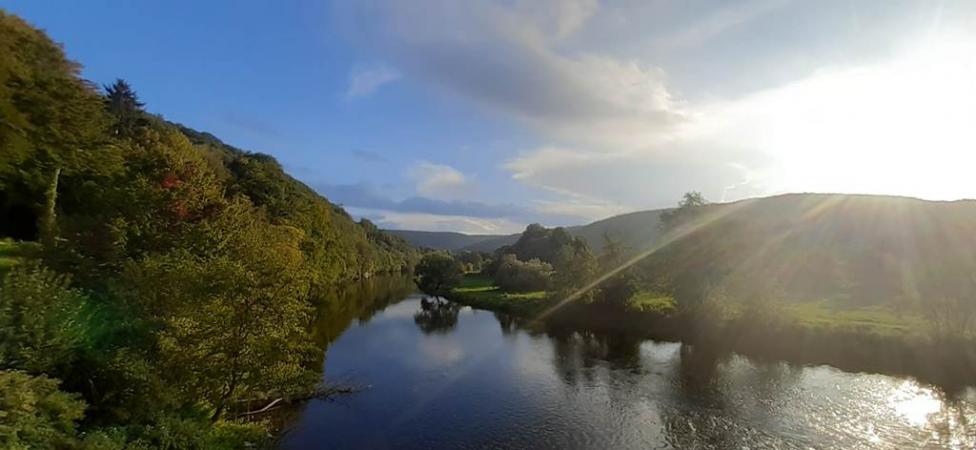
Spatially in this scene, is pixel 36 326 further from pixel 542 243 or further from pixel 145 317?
pixel 542 243

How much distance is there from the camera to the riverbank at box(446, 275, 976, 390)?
38.6 meters

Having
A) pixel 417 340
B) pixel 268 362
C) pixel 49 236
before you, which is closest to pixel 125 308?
pixel 268 362

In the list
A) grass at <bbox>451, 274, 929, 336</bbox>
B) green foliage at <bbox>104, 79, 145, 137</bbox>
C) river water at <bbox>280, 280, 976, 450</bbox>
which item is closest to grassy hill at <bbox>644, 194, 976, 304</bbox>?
grass at <bbox>451, 274, 929, 336</bbox>

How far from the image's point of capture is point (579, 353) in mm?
45156

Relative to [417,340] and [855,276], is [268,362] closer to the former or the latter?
[417,340]

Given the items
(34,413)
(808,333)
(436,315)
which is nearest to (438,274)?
(436,315)

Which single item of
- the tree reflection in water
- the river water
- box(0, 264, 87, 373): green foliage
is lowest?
the river water

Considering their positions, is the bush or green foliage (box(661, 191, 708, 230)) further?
the bush

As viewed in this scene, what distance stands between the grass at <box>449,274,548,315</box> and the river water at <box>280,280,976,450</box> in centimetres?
2812

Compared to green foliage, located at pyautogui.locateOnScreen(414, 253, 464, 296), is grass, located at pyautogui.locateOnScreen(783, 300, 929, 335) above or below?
below

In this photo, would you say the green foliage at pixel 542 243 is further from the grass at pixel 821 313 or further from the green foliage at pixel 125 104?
the green foliage at pixel 125 104

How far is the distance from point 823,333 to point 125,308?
5040cm

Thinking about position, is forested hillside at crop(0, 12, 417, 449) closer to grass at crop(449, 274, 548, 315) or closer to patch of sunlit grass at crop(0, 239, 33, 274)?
patch of sunlit grass at crop(0, 239, 33, 274)

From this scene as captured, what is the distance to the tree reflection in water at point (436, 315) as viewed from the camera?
202 ft
